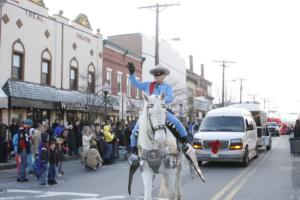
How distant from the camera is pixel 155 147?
6.55 m

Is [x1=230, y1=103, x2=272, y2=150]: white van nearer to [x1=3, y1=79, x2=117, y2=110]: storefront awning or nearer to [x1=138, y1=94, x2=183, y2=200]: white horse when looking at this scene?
[x1=3, y1=79, x2=117, y2=110]: storefront awning

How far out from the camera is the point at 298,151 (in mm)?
21562

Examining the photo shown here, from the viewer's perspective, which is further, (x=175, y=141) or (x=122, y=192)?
(x=122, y=192)

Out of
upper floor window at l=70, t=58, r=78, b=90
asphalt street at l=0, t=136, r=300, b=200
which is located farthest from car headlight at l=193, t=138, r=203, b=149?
upper floor window at l=70, t=58, r=78, b=90

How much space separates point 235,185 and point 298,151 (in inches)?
417

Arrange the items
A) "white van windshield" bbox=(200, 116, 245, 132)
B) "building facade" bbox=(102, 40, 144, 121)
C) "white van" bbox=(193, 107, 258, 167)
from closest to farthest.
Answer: "white van" bbox=(193, 107, 258, 167)
"white van windshield" bbox=(200, 116, 245, 132)
"building facade" bbox=(102, 40, 144, 121)

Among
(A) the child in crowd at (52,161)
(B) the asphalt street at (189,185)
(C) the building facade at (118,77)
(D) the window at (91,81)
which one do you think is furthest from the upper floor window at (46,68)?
(A) the child in crowd at (52,161)

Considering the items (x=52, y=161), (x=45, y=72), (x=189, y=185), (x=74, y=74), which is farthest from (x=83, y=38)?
(x=189, y=185)

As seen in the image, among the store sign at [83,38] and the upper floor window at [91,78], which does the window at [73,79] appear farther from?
the store sign at [83,38]

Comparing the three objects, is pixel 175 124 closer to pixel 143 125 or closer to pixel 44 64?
pixel 143 125

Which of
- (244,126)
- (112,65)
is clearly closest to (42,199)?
(244,126)

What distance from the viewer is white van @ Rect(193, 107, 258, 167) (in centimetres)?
1638

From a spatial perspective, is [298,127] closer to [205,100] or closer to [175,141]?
[175,141]

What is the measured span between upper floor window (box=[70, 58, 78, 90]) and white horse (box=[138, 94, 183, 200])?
23791 mm
